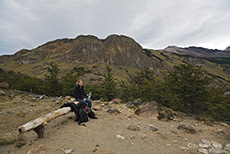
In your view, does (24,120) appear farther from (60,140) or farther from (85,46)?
(85,46)

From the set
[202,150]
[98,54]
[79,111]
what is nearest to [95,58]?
[98,54]

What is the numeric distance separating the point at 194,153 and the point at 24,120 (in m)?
10.6

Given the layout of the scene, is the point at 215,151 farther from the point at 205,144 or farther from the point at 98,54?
the point at 98,54

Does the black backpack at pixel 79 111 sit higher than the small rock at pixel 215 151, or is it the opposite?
the black backpack at pixel 79 111

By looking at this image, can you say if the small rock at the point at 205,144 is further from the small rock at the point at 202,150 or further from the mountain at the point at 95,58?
the mountain at the point at 95,58

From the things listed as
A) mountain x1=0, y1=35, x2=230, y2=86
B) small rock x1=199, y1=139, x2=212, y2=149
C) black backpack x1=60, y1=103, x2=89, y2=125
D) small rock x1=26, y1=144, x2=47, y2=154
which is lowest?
small rock x1=199, y1=139, x2=212, y2=149

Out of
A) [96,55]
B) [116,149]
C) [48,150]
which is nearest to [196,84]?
[116,149]

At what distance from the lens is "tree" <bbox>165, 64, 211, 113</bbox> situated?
13.9 metres

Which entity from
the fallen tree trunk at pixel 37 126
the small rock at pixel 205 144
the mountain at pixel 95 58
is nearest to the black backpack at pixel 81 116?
the fallen tree trunk at pixel 37 126

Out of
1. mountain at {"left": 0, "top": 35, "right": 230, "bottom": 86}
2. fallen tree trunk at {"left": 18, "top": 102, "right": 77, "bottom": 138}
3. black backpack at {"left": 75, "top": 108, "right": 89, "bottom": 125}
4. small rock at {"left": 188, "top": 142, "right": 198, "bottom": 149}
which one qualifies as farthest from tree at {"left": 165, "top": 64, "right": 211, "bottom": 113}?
mountain at {"left": 0, "top": 35, "right": 230, "bottom": 86}

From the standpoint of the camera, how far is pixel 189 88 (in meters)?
13.8

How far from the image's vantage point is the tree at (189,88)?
1386 cm

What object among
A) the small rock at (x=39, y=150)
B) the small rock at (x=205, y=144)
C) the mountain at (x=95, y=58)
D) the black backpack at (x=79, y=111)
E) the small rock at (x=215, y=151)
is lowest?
the small rock at (x=205, y=144)

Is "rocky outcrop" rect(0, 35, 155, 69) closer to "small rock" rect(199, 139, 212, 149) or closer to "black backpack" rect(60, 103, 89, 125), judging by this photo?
"black backpack" rect(60, 103, 89, 125)
